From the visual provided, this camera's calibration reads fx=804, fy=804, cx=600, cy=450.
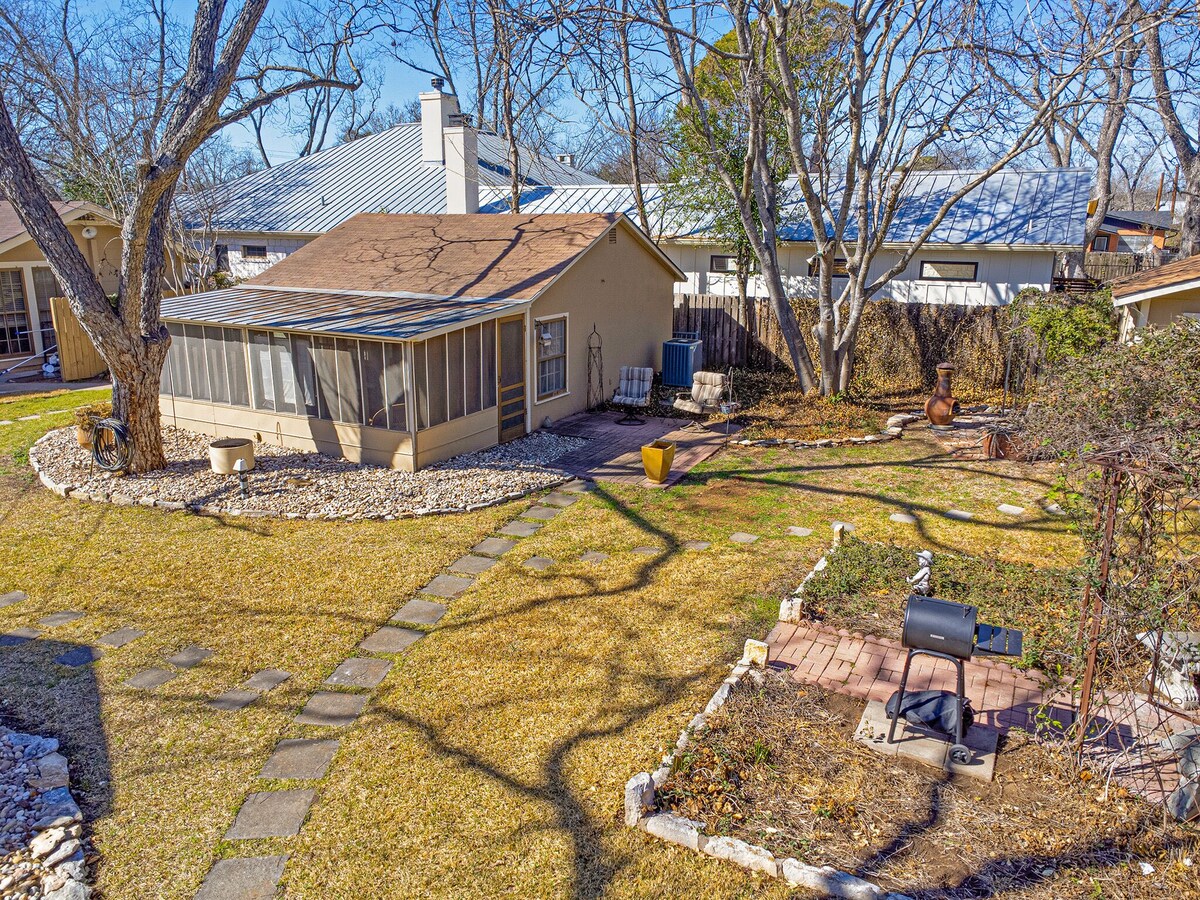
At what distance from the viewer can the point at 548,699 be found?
21.0 feet

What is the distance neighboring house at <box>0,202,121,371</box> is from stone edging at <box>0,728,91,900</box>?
18365 millimetres

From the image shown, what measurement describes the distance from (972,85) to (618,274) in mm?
7107

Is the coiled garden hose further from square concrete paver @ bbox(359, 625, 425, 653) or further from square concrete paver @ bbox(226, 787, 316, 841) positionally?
square concrete paver @ bbox(226, 787, 316, 841)

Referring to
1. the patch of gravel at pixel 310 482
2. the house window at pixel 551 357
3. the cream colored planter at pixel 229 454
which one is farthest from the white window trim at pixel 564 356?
the cream colored planter at pixel 229 454

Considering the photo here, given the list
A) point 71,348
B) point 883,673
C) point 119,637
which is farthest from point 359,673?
point 71,348

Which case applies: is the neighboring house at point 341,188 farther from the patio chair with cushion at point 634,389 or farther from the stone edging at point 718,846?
the stone edging at point 718,846

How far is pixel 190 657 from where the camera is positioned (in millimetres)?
7086

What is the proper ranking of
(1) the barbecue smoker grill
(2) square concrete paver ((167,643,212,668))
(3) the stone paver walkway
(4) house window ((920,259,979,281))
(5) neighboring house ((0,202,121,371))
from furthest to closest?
(4) house window ((920,259,979,281)) < (5) neighboring house ((0,202,121,371)) < (2) square concrete paver ((167,643,212,668)) < (3) the stone paver walkway < (1) the barbecue smoker grill

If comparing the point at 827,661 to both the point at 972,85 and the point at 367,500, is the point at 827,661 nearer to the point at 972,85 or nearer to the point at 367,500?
the point at 367,500

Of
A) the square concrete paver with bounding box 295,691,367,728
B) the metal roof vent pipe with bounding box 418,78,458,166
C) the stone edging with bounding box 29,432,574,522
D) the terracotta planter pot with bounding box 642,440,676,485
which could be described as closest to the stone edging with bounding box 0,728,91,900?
the square concrete paver with bounding box 295,691,367,728

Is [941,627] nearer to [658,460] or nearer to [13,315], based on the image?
[658,460]

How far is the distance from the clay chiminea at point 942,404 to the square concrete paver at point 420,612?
1043 cm

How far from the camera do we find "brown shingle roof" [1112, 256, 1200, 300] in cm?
1217

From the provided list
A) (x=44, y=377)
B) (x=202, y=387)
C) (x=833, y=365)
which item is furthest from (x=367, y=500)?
(x=44, y=377)
